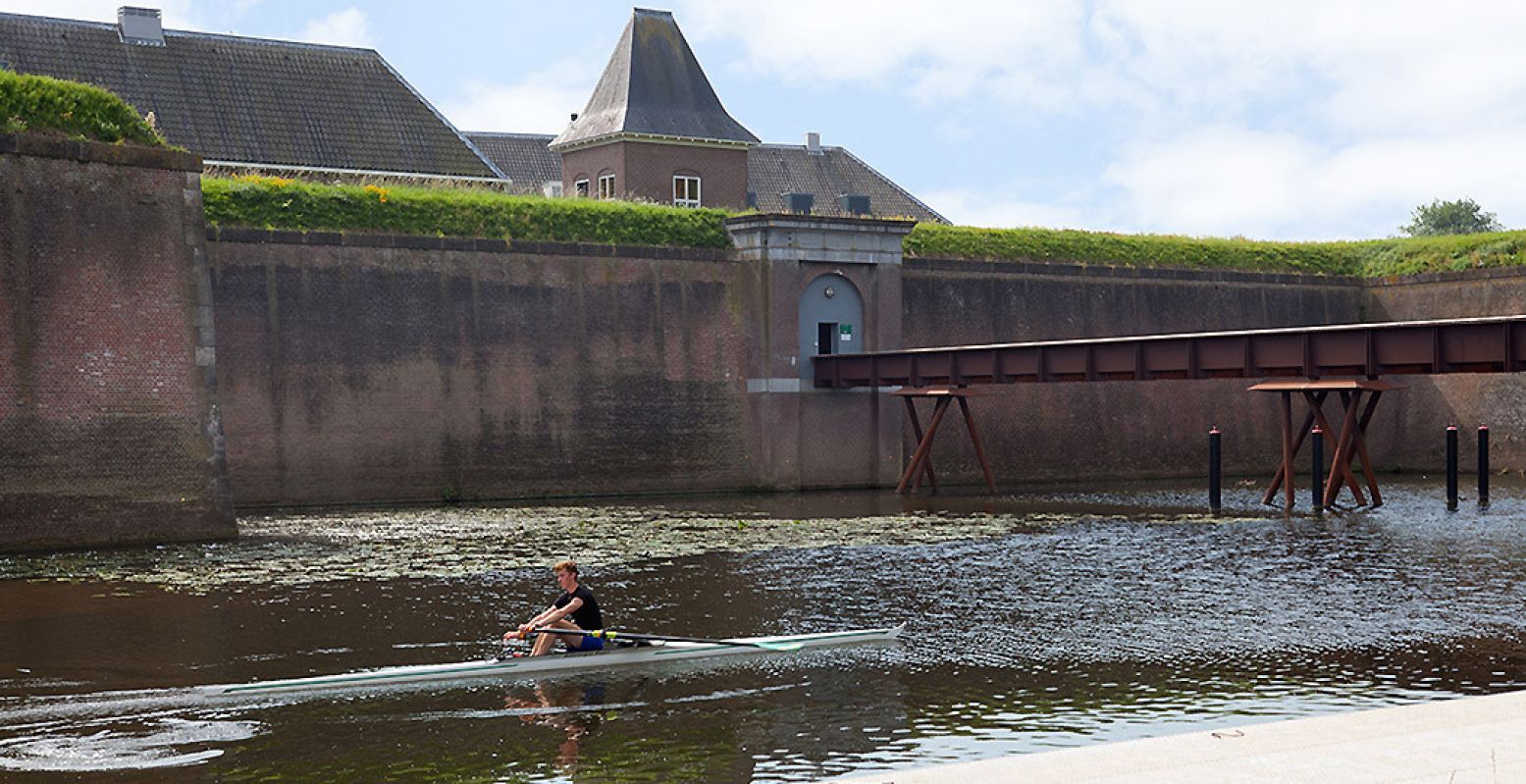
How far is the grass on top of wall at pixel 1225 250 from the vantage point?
41125mm

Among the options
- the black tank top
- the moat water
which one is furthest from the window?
the black tank top

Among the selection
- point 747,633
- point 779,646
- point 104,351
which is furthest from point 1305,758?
point 104,351

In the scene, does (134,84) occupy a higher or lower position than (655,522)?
higher

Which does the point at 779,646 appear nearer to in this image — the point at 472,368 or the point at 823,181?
the point at 472,368

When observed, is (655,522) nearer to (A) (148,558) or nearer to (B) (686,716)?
(A) (148,558)

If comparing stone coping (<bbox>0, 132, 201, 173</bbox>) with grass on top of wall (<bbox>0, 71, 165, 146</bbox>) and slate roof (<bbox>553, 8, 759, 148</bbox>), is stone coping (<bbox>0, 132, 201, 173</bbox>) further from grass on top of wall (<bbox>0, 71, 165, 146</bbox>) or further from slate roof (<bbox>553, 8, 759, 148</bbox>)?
slate roof (<bbox>553, 8, 759, 148</bbox>)

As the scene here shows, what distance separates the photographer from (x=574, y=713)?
1195 cm

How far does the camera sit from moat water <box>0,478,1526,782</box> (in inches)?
423

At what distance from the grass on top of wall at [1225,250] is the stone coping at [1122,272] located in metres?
0.25

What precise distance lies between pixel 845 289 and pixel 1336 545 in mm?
17131

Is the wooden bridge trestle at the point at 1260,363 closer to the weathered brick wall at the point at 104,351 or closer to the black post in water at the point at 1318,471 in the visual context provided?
the black post in water at the point at 1318,471

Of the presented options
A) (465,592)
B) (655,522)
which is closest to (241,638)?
(465,592)

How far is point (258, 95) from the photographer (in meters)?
40.8

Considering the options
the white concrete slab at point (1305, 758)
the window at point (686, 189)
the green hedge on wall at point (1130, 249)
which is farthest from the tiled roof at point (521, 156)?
the white concrete slab at point (1305, 758)
